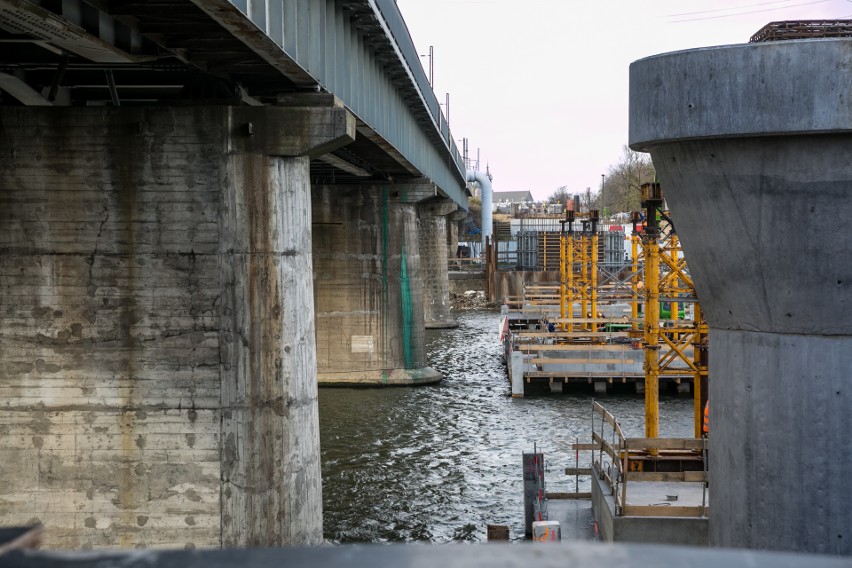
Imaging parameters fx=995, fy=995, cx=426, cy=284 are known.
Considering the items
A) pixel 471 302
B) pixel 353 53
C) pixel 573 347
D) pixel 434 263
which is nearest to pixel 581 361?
pixel 573 347

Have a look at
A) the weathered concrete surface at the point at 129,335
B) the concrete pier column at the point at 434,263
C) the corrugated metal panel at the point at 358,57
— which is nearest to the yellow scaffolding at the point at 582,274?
the concrete pier column at the point at 434,263

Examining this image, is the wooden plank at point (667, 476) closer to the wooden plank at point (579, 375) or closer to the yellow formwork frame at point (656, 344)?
the yellow formwork frame at point (656, 344)

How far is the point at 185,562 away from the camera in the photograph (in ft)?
8.95

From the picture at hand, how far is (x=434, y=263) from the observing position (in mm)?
59094

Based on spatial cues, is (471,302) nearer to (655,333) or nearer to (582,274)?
(582,274)

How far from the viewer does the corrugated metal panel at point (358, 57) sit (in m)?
13.7

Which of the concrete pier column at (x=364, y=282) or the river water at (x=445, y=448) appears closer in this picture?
the river water at (x=445, y=448)

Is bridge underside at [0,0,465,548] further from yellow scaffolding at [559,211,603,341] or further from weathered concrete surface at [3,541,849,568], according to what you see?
yellow scaffolding at [559,211,603,341]

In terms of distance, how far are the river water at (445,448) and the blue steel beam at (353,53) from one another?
789 cm

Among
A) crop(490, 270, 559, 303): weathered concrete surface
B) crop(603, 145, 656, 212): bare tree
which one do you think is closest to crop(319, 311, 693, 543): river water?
crop(490, 270, 559, 303): weathered concrete surface

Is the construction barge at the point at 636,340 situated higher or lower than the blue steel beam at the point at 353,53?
lower

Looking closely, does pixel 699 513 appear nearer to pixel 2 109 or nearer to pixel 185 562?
pixel 2 109

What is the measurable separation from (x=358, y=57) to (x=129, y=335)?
8.50 m

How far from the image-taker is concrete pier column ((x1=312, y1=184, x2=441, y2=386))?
3528cm
